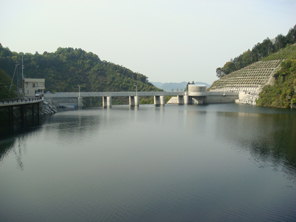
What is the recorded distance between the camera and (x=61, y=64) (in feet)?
334

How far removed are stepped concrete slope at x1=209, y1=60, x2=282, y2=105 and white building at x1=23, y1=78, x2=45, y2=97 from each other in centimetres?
6418

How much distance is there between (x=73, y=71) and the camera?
334 feet

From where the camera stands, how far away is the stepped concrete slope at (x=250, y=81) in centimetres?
9062

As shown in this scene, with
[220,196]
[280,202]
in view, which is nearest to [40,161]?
[220,196]

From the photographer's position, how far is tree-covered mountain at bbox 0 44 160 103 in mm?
87125

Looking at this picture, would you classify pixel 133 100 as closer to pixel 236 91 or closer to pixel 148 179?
pixel 236 91

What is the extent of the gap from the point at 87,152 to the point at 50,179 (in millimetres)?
6121

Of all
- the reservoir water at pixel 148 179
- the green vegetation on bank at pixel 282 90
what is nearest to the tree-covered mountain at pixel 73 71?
the green vegetation on bank at pixel 282 90

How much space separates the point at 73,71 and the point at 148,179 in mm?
93386

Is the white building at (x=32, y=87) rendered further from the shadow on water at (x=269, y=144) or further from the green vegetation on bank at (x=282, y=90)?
the green vegetation on bank at (x=282, y=90)

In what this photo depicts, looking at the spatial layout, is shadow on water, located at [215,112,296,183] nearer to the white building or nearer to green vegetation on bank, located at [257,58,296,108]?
green vegetation on bank, located at [257,58,296,108]

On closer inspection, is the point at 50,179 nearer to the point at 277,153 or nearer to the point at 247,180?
the point at 247,180

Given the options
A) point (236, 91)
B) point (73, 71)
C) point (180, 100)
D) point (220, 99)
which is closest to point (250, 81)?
point (236, 91)

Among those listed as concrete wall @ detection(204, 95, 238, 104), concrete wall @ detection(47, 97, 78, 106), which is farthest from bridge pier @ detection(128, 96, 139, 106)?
concrete wall @ detection(204, 95, 238, 104)
